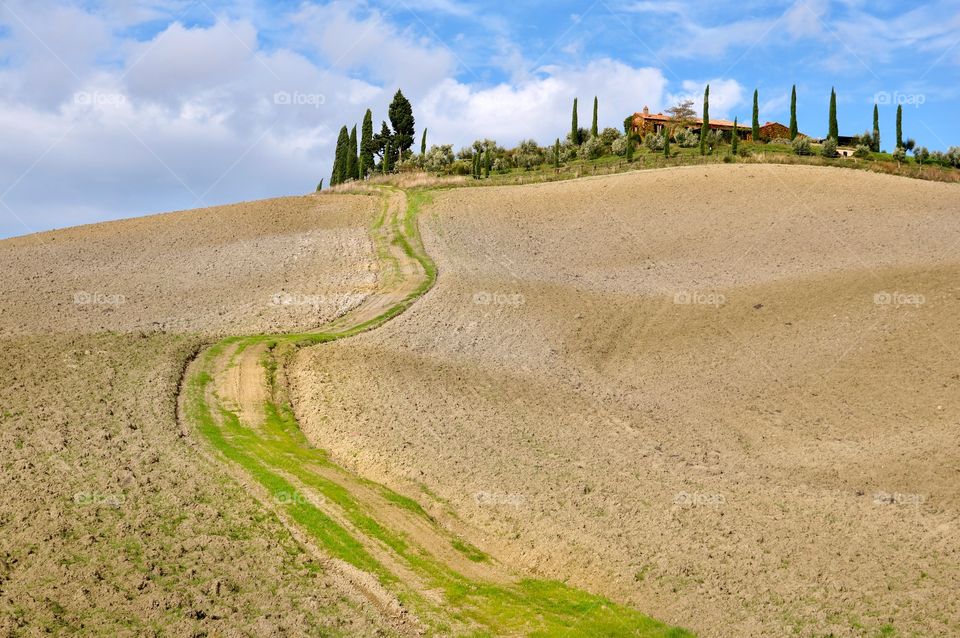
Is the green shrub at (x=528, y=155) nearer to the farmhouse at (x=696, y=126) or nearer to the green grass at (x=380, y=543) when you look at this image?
the farmhouse at (x=696, y=126)

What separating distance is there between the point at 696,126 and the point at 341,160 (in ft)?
168

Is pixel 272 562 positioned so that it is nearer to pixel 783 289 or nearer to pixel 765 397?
pixel 765 397

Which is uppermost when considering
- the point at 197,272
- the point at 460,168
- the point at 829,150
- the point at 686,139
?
the point at 686,139

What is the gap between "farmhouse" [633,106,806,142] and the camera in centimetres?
12100

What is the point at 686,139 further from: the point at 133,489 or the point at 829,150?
the point at 133,489

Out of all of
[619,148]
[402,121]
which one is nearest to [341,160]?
[402,121]

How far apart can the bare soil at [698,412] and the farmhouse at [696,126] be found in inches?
2659

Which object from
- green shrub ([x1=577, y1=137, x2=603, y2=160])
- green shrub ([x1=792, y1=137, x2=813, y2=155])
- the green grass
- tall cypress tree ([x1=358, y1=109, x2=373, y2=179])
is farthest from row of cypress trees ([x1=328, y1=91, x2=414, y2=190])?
the green grass

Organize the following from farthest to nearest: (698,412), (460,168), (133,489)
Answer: (460,168) < (698,412) < (133,489)

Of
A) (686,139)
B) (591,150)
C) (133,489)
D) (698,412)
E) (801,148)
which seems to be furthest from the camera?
(686,139)

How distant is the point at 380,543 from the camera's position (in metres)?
20.0

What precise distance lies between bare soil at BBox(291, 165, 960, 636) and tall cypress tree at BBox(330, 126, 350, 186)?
53.5m

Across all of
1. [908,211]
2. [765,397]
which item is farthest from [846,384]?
[908,211]

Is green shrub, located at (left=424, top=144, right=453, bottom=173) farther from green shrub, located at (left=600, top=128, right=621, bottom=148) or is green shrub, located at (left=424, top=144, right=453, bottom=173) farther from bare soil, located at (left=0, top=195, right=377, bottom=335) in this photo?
bare soil, located at (left=0, top=195, right=377, bottom=335)
